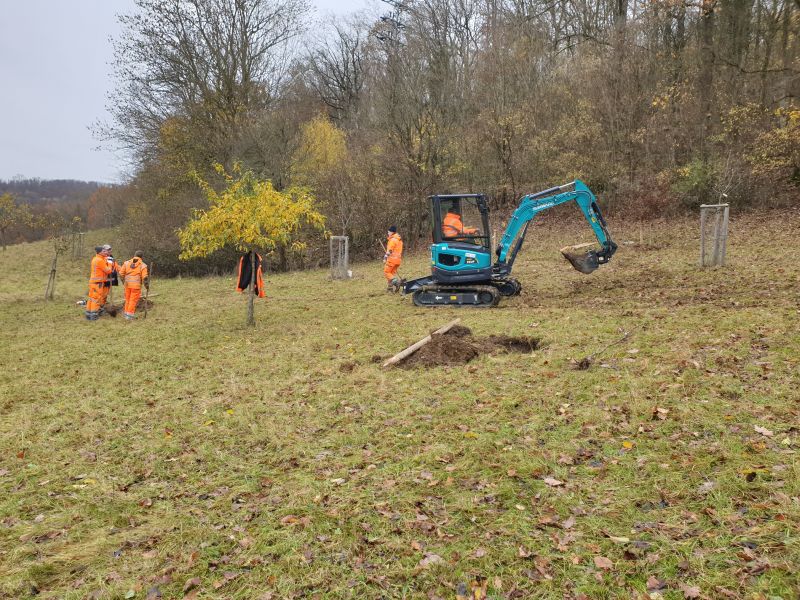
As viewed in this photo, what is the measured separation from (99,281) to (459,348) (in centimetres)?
989

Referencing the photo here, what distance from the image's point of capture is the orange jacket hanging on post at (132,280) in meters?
13.4

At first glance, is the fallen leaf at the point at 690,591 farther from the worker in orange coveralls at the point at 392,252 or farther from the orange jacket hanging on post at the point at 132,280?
the orange jacket hanging on post at the point at 132,280

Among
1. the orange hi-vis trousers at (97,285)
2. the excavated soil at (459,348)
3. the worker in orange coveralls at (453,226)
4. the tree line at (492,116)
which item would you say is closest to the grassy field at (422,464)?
the excavated soil at (459,348)

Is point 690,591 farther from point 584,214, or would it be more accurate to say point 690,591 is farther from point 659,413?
point 584,214

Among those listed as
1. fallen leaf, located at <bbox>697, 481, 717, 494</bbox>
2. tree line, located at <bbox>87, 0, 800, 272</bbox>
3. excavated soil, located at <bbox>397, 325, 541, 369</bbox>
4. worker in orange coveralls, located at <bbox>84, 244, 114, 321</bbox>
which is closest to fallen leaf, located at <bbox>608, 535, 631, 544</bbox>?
fallen leaf, located at <bbox>697, 481, 717, 494</bbox>

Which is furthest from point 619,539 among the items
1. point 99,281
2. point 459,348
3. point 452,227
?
point 99,281

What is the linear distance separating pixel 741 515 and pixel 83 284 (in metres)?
24.0

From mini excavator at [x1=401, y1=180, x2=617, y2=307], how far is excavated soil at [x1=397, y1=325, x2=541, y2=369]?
3.30 m

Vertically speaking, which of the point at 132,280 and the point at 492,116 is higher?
the point at 492,116

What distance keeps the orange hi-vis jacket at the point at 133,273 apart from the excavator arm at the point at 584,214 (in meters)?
8.55

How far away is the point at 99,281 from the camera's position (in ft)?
45.0

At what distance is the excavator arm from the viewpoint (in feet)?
39.0

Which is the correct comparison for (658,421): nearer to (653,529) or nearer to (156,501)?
(653,529)

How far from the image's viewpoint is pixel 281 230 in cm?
1159
